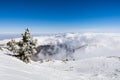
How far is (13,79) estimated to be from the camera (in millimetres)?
13516

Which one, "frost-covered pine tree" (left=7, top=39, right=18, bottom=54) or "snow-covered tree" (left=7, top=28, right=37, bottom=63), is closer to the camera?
"snow-covered tree" (left=7, top=28, right=37, bottom=63)

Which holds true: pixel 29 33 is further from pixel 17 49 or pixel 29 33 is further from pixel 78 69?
pixel 78 69

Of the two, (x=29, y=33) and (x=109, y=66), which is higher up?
(x=29, y=33)

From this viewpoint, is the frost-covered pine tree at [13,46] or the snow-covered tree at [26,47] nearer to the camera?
the snow-covered tree at [26,47]

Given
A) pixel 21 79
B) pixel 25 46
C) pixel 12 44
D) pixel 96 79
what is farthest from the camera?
pixel 12 44

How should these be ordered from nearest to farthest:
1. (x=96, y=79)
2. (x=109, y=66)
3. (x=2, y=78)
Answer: (x=2, y=78) < (x=96, y=79) < (x=109, y=66)

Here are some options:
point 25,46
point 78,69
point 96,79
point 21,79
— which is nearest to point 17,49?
point 25,46

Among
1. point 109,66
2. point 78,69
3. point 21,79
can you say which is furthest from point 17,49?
point 21,79

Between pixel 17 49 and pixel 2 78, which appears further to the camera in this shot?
pixel 17 49

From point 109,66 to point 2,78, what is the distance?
32782mm

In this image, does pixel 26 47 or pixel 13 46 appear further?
pixel 13 46

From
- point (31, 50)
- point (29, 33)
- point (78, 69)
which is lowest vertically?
point (78, 69)

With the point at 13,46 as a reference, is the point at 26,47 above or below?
Answer: above

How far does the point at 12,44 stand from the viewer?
2106 inches
